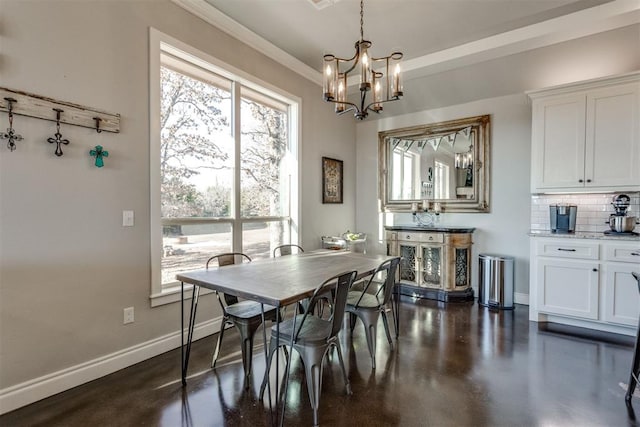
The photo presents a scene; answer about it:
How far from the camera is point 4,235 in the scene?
6.17 feet

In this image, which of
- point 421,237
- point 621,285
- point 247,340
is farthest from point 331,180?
point 621,285

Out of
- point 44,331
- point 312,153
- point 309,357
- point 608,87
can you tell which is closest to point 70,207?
point 44,331

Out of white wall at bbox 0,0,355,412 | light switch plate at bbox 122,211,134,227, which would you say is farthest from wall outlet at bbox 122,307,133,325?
light switch plate at bbox 122,211,134,227

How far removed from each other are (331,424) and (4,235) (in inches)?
87.8

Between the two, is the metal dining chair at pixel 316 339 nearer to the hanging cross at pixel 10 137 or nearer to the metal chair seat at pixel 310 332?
the metal chair seat at pixel 310 332

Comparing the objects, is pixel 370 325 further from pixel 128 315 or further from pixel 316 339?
pixel 128 315

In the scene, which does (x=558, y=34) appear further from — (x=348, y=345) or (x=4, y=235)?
(x=4, y=235)

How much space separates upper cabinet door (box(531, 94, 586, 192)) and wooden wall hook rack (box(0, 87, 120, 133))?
4.19 m

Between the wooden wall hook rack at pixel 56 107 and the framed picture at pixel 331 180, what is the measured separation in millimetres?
2775

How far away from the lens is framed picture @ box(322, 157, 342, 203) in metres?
4.64

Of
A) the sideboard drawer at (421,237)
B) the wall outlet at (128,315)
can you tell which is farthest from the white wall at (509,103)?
the wall outlet at (128,315)

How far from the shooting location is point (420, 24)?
10.5 feet

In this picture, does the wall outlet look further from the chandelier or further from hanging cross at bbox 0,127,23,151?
the chandelier

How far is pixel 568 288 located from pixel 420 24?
10.2ft
